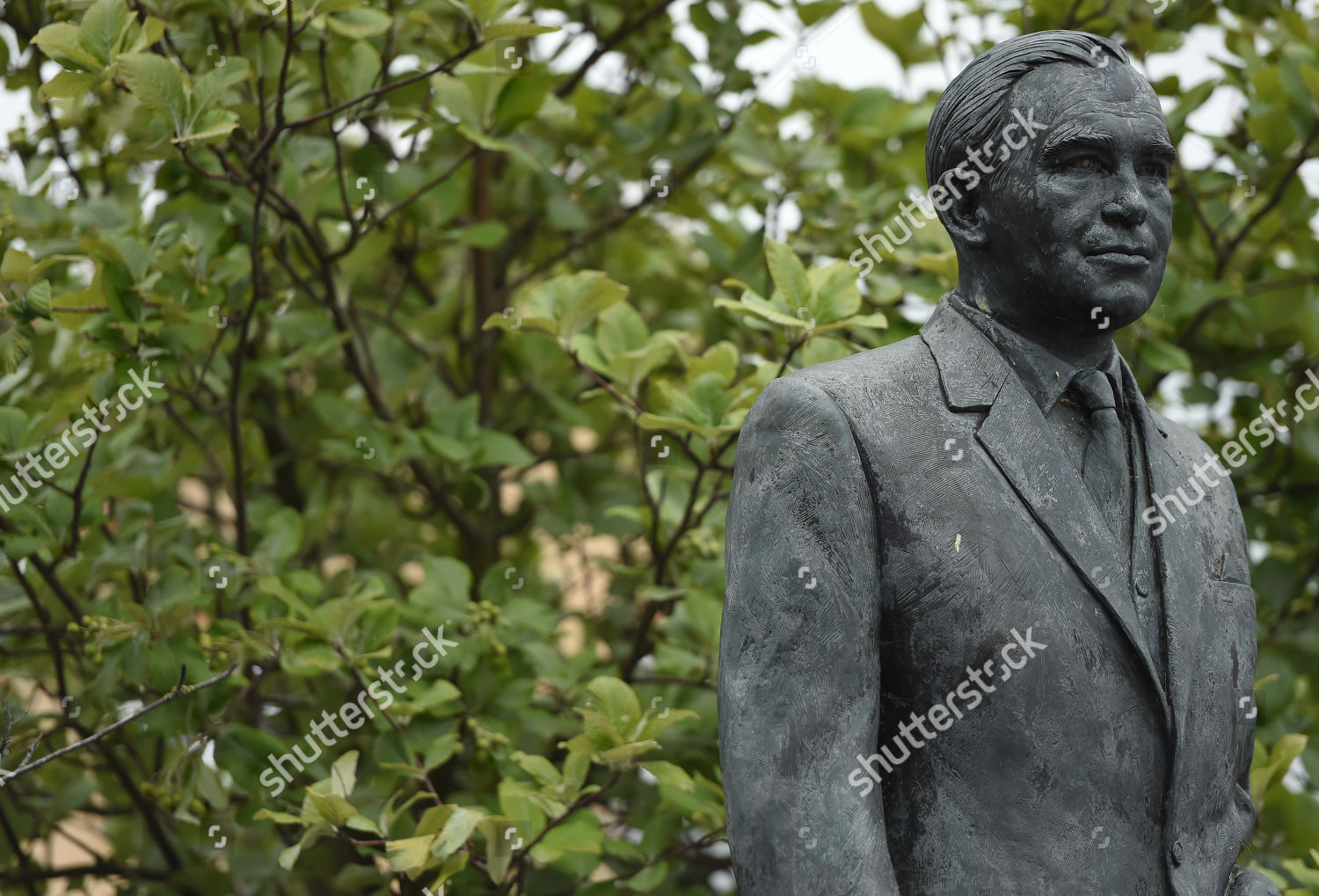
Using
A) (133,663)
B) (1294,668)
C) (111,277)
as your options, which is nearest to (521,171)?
(111,277)

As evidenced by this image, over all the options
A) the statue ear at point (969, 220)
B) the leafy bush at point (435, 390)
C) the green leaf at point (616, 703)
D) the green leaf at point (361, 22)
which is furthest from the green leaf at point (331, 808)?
the green leaf at point (361, 22)

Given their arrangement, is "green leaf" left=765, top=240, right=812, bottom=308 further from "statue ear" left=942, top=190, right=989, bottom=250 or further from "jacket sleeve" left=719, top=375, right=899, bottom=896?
"jacket sleeve" left=719, top=375, right=899, bottom=896

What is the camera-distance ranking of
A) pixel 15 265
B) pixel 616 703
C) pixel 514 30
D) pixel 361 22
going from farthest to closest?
1. pixel 361 22
2. pixel 514 30
3. pixel 15 265
4. pixel 616 703

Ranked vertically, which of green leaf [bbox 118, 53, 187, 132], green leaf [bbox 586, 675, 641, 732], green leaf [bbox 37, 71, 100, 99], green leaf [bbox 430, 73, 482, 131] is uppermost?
green leaf [bbox 37, 71, 100, 99]

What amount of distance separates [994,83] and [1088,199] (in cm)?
25

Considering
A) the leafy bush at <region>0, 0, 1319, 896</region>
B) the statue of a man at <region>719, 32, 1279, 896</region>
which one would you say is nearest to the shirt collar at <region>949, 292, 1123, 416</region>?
the statue of a man at <region>719, 32, 1279, 896</region>

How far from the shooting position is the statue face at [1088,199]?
2385 mm

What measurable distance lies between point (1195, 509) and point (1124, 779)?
19.8 inches

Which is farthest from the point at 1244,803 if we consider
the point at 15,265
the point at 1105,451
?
the point at 15,265

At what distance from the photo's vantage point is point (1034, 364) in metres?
2.49

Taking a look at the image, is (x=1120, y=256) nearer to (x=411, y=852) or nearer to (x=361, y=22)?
(x=411, y=852)

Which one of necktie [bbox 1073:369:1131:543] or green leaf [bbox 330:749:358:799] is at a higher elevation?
necktie [bbox 1073:369:1131:543]

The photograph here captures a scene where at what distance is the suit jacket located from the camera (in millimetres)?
2279

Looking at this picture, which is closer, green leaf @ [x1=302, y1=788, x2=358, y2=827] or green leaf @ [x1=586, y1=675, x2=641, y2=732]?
green leaf @ [x1=302, y1=788, x2=358, y2=827]
